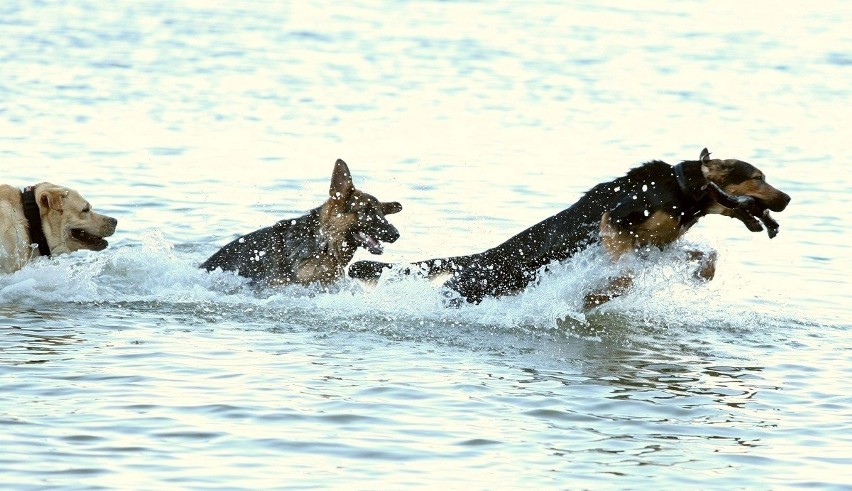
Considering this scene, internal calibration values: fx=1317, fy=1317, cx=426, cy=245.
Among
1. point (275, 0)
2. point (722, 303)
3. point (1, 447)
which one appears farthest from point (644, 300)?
point (275, 0)

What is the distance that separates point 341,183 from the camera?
998cm

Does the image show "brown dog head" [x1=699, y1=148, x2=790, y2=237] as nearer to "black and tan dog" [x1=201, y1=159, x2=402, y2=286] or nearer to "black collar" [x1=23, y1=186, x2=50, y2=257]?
"black and tan dog" [x1=201, y1=159, x2=402, y2=286]

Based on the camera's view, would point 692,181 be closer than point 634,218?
Yes

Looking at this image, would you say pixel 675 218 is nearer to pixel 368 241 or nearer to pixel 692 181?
pixel 692 181

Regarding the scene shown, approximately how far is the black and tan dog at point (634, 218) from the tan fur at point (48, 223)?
2.64 m

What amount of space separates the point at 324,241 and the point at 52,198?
2.05 metres

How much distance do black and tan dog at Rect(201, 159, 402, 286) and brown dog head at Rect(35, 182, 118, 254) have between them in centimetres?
101

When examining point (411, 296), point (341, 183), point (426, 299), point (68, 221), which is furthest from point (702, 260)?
point (68, 221)

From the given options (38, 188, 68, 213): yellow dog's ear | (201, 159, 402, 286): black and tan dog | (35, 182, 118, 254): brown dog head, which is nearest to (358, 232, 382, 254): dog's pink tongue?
(201, 159, 402, 286): black and tan dog

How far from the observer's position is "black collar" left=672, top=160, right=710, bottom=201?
8938mm

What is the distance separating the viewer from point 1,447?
6.23 metres

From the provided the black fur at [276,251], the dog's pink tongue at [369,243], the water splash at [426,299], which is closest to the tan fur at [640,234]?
the water splash at [426,299]

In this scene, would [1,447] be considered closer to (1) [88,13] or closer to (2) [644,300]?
(2) [644,300]

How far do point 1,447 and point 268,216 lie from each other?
718cm
